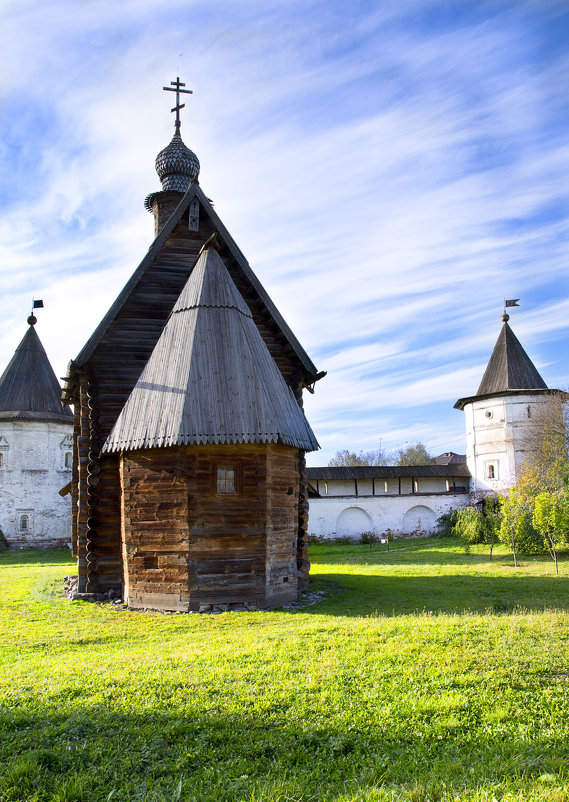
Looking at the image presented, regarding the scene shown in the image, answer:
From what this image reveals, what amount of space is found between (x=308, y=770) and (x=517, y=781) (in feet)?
4.83

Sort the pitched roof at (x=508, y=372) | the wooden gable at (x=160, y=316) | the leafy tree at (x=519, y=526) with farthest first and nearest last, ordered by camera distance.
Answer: the pitched roof at (x=508, y=372)
the leafy tree at (x=519, y=526)
the wooden gable at (x=160, y=316)

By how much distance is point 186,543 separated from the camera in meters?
11.0

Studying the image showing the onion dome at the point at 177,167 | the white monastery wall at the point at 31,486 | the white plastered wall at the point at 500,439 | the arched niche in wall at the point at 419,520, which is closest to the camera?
the onion dome at the point at 177,167

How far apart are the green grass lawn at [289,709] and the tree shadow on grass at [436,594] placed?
1.18m

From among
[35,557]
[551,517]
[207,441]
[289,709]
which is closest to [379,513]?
[551,517]

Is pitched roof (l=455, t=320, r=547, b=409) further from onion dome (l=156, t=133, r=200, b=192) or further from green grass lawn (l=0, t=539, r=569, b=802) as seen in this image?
green grass lawn (l=0, t=539, r=569, b=802)

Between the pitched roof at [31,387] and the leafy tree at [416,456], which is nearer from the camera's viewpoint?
the pitched roof at [31,387]

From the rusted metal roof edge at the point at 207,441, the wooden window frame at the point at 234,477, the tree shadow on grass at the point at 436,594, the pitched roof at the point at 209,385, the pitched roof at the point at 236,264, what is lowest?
the tree shadow on grass at the point at 436,594

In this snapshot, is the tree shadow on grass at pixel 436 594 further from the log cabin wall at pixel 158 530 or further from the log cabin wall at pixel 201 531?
the log cabin wall at pixel 158 530

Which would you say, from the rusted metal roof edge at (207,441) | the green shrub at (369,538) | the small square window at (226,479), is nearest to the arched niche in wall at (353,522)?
the green shrub at (369,538)

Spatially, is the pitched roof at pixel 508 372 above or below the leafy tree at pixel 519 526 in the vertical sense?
above

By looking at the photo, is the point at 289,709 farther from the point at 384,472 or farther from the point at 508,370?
Answer: the point at 508,370

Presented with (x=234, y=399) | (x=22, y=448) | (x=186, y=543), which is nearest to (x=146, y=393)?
(x=234, y=399)

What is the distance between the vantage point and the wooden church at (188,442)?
11.1 metres
